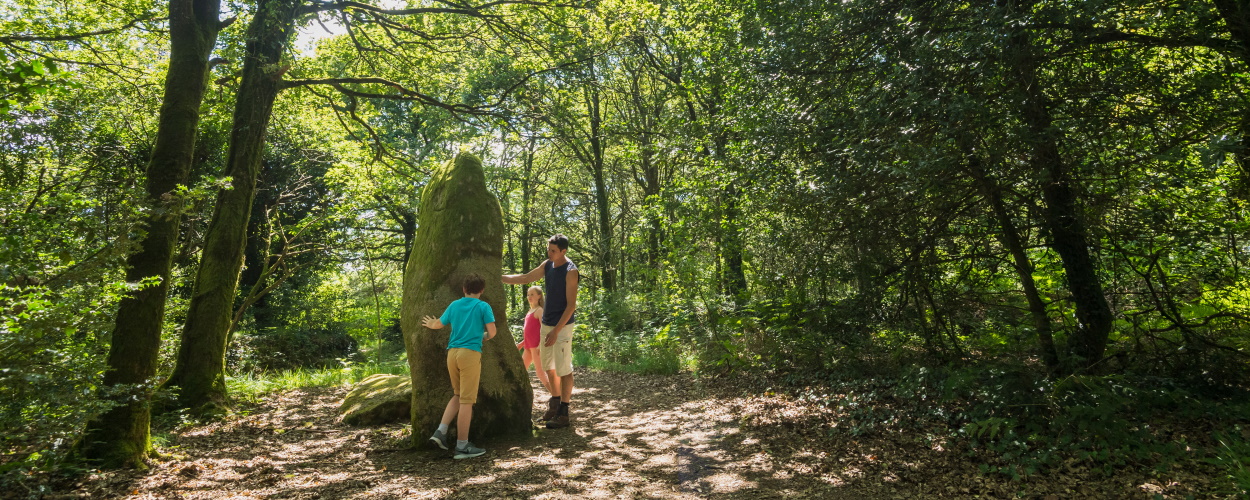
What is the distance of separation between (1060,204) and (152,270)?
826 cm

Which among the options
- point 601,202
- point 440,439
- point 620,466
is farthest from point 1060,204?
point 601,202

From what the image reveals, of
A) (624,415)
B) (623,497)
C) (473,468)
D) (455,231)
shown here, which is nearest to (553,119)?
(455,231)

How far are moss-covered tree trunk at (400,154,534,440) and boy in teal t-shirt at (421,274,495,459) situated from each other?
0.86ft

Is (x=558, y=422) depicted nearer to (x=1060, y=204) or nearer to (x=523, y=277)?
(x=523, y=277)

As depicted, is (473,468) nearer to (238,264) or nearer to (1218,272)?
(238,264)

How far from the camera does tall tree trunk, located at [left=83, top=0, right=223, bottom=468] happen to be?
4.75 metres

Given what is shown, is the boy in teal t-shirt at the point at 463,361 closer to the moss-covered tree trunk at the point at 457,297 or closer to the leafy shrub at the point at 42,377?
the moss-covered tree trunk at the point at 457,297

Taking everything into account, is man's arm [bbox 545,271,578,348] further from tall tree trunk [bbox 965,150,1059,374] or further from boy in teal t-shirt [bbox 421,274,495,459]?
tall tree trunk [bbox 965,150,1059,374]

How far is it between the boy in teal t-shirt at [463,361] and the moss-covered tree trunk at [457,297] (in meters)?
0.26

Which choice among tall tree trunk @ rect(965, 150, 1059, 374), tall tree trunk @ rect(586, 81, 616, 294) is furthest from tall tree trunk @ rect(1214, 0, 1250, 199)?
tall tree trunk @ rect(586, 81, 616, 294)

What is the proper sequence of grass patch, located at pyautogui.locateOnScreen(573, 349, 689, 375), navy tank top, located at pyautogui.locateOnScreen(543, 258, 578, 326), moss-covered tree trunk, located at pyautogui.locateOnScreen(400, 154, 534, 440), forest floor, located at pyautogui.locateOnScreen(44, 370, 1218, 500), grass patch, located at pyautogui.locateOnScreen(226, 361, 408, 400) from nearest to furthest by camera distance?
forest floor, located at pyautogui.locateOnScreen(44, 370, 1218, 500) → moss-covered tree trunk, located at pyautogui.locateOnScreen(400, 154, 534, 440) → navy tank top, located at pyautogui.locateOnScreen(543, 258, 578, 326) → grass patch, located at pyautogui.locateOnScreen(226, 361, 408, 400) → grass patch, located at pyautogui.locateOnScreen(573, 349, 689, 375)

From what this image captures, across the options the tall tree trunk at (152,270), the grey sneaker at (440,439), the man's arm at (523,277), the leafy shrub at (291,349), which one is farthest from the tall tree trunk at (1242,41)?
the leafy shrub at (291,349)

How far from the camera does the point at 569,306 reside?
246 inches

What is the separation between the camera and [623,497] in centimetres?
414
